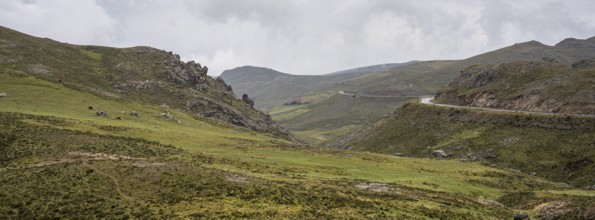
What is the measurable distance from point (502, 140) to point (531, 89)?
31.7m

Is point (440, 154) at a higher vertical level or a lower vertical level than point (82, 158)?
lower

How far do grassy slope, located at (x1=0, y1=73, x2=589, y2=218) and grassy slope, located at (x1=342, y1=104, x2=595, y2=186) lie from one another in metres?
13.0

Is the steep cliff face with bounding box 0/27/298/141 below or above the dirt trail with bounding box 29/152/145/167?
above

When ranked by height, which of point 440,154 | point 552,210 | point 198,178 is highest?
point 198,178

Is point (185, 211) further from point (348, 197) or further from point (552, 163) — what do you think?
point (552, 163)

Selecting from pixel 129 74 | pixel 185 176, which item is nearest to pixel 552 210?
pixel 185 176

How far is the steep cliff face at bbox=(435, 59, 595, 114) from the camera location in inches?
4183

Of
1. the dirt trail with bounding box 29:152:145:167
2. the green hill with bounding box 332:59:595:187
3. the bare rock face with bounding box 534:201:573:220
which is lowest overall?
the bare rock face with bounding box 534:201:573:220

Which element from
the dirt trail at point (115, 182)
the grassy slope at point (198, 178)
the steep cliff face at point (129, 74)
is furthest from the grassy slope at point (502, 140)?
the dirt trail at point (115, 182)

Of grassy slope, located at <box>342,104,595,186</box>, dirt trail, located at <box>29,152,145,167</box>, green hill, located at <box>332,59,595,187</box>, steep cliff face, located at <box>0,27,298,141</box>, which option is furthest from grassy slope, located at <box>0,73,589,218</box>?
steep cliff face, located at <box>0,27,298,141</box>

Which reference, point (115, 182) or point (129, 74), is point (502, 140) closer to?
point (115, 182)

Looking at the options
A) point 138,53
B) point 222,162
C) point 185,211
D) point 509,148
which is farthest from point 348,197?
point 138,53

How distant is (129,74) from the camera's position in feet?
451

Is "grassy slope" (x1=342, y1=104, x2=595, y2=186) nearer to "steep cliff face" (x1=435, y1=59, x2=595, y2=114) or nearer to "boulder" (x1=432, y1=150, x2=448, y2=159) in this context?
"boulder" (x1=432, y1=150, x2=448, y2=159)
